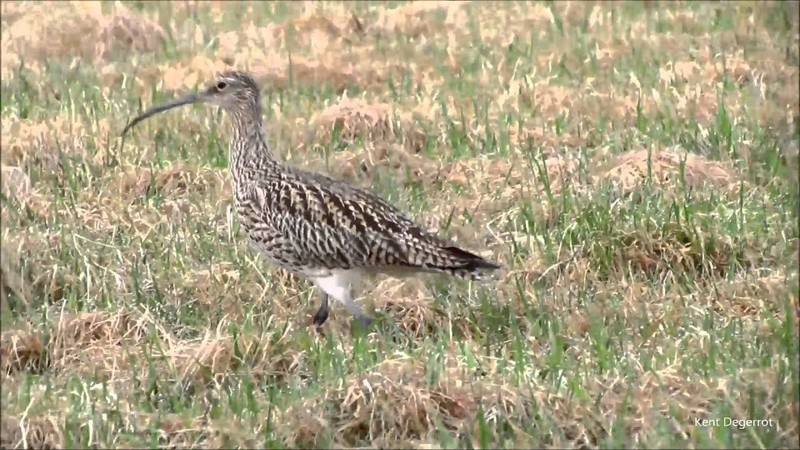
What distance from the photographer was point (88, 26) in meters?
13.7

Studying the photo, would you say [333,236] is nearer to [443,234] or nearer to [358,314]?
[358,314]

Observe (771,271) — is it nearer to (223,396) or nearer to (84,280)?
(223,396)

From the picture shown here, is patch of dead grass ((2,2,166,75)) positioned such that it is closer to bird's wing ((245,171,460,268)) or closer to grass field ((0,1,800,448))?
grass field ((0,1,800,448))

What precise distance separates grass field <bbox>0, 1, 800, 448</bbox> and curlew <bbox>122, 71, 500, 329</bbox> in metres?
0.18

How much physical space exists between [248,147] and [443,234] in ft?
3.71

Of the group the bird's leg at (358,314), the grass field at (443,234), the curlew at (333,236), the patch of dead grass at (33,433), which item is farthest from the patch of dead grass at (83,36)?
the patch of dead grass at (33,433)

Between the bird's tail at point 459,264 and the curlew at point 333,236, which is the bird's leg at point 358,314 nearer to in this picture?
A: the curlew at point 333,236

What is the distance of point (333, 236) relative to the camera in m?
6.79

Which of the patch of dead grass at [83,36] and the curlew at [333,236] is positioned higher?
the curlew at [333,236]

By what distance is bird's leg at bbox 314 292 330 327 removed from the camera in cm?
675

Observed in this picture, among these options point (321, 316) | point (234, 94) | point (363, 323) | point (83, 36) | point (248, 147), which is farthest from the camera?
point (83, 36)

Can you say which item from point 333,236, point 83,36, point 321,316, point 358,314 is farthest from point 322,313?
point 83,36

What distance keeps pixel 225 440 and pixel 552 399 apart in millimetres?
1176

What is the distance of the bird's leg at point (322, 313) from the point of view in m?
6.75
